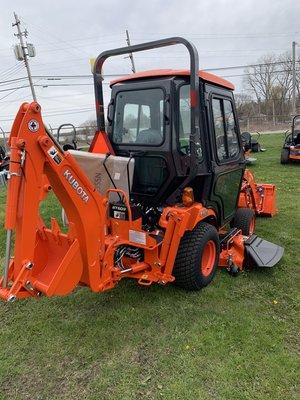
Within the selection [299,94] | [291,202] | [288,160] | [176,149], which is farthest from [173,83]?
[299,94]

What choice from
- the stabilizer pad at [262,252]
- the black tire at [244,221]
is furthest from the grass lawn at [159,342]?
the black tire at [244,221]

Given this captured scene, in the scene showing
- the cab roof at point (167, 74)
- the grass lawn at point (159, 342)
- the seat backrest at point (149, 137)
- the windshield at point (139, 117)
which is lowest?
the grass lawn at point (159, 342)

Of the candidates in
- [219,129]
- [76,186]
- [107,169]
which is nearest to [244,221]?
[219,129]

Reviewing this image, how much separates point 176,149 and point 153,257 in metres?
1.07

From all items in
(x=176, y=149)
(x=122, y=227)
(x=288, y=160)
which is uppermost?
(x=176, y=149)

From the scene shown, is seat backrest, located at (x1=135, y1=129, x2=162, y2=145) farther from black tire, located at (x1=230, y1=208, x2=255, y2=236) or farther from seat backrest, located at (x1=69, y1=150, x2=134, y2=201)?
black tire, located at (x1=230, y1=208, x2=255, y2=236)

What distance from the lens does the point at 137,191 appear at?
4.01 m

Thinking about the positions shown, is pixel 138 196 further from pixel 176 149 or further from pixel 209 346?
pixel 209 346

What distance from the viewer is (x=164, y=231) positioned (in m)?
3.60

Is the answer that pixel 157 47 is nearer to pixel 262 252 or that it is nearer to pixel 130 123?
pixel 130 123

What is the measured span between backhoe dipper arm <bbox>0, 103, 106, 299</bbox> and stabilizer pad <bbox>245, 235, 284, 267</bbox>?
201cm

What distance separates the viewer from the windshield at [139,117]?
372cm

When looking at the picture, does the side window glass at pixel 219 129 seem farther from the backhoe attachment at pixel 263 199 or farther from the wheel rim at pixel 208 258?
the backhoe attachment at pixel 263 199

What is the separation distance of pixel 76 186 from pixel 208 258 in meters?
1.93
